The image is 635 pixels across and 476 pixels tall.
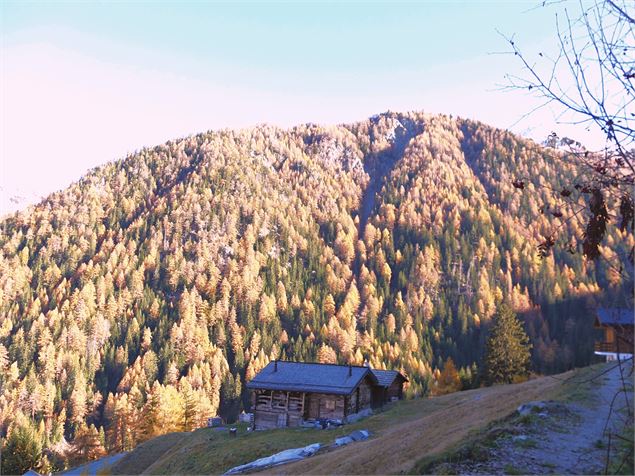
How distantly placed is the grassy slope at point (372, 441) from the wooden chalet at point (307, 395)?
8.91 ft

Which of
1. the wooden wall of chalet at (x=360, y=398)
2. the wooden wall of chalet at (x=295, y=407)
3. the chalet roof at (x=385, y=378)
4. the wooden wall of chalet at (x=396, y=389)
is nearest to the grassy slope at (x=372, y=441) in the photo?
the wooden wall of chalet at (x=295, y=407)

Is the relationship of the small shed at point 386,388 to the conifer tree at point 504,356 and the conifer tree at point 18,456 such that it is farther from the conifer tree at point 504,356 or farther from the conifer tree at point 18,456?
the conifer tree at point 18,456

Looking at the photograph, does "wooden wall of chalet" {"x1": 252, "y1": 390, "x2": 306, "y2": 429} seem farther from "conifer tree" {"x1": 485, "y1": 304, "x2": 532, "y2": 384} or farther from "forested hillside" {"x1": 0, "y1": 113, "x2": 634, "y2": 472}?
"forested hillside" {"x1": 0, "y1": 113, "x2": 634, "y2": 472}

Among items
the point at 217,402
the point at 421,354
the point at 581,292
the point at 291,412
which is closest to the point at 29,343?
the point at 217,402

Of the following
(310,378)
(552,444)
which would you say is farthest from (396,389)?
(552,444)

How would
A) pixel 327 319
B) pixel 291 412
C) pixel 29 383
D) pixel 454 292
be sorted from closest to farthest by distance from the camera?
pixel 291 412, pixel 29 383, pixel 327 319, pixel 454 292

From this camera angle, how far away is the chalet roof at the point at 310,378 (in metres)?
44.0

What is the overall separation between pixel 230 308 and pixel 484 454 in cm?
16246

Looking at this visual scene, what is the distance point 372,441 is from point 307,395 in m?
19.1

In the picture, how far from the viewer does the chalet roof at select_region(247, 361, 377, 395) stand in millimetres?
44000

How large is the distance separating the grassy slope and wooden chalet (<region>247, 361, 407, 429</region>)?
2.72 m

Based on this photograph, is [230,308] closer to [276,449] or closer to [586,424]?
[276,449]

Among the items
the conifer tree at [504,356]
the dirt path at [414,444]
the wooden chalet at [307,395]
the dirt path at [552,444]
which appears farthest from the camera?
the conifer tree at [504,356]

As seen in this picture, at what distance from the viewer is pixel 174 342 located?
14688 cm
